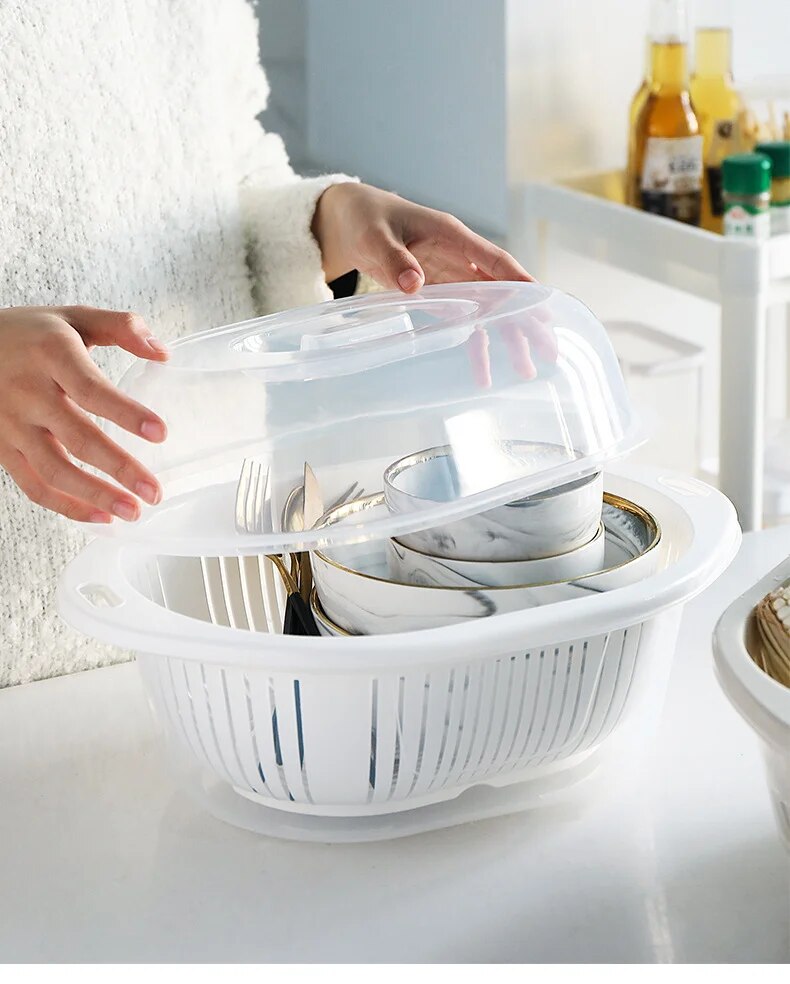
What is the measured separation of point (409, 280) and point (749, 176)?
68 cm

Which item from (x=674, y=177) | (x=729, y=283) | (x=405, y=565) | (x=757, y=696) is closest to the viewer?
(x=757, y=696)

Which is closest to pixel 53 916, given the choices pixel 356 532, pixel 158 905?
pixel 158 905

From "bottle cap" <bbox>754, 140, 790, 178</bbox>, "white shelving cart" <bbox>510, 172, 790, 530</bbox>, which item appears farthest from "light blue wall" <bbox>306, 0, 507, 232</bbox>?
"bottle cap" <bbox>754, 140, 790, 178</bbox>

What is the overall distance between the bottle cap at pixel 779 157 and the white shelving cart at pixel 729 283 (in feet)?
0.37

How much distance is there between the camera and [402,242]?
0.58m

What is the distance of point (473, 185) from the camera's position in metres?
1.29

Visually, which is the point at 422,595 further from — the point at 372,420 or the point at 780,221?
the point at 780,221

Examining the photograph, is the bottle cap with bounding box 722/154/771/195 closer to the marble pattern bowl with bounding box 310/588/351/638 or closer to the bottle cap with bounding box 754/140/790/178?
the bottle cap with bounding box 754/140/790/178

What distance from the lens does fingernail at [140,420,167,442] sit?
0.40m

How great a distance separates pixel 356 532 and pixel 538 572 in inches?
2.7

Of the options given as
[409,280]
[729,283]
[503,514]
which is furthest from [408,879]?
[729,283]

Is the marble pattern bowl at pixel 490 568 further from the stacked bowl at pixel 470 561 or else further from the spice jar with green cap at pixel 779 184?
the spice jar with green cap at pixel 779 184
